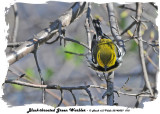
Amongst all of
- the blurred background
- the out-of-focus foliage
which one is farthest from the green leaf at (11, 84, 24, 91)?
the out-of-focus foliage

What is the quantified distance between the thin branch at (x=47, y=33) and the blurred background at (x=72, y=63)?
2cm

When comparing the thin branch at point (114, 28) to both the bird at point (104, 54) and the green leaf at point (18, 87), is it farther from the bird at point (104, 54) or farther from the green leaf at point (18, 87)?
the green leaf at point (18, 87)

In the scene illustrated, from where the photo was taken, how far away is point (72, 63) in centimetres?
100

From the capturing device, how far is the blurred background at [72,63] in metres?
0.97

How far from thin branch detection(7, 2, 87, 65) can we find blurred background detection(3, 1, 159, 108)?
2 centimetres

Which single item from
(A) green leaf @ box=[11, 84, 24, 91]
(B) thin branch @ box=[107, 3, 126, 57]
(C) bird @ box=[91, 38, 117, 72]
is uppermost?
(B) thin branch @ box=[107, 3, 126, 57]

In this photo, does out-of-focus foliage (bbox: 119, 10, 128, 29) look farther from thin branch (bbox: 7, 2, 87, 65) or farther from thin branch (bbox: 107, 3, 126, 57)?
thin branch (bbox: 7, 2, 87, 65)

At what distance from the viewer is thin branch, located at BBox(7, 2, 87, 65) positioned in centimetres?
97

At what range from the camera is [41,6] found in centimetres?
99

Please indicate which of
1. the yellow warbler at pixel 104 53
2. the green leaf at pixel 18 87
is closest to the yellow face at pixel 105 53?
the yellow warbler at pixel 104 53

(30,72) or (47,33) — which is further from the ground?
(47,33)

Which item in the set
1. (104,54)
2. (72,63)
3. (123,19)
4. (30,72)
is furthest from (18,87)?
(123,19)

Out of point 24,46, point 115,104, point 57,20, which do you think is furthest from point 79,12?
point 115,104

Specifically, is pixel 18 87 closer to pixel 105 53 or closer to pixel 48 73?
pixel 48 73
